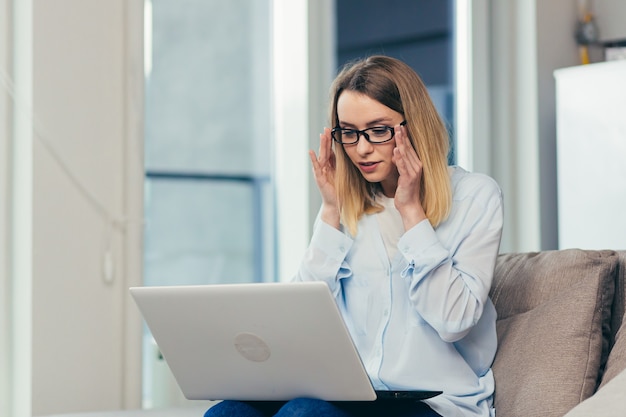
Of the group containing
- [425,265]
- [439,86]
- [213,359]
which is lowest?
[213,359]

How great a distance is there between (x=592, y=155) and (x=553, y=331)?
5.79 ft

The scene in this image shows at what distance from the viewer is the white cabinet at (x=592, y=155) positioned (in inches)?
135

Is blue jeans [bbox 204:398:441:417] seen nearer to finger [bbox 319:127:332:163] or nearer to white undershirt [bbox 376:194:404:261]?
white undershirt [bbox 376:194:404:261]

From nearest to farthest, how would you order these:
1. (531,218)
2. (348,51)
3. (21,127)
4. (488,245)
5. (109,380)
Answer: (488,245)
(21,127)
(109,380)
(531,218)
(348,51)

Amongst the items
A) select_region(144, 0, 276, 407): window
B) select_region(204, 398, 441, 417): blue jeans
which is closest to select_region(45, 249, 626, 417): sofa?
select_region(204, 398, 441, 417): blue jeans

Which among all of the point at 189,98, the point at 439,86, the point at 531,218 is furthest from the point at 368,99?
the point at 189,98

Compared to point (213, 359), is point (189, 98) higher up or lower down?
higher up

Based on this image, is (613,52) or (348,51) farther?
(348,51)

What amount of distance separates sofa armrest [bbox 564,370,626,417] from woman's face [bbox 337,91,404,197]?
694 millimetres

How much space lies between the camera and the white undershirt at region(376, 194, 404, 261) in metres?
2.00

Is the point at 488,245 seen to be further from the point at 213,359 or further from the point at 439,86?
the point at 439,86

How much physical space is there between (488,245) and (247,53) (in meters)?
3.97

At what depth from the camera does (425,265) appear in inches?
70.3

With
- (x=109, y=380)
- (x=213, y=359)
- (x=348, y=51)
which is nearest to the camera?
(x=213, y=359)
